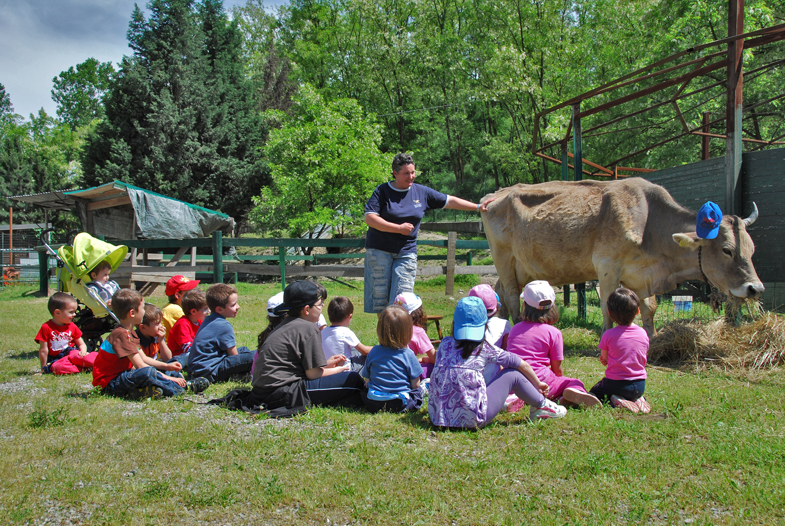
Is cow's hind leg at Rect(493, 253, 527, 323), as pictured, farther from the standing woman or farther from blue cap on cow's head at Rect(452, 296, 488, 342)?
blue cap on cow's head at Rect(452, 296, 488, 342)

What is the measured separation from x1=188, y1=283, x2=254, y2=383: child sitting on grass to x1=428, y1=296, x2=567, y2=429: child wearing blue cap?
261 centimetres

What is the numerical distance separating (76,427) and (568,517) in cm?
371

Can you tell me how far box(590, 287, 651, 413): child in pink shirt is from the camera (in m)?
4.55

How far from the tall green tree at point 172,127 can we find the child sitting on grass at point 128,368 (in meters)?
19.4

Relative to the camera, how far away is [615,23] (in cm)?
2498

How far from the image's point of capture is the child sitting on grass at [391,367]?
15.2 feet

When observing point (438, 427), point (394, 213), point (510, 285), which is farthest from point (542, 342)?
point (510, 285)

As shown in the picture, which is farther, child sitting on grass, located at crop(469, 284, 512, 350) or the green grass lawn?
child sitting on grass, located at crop(469, 284, 512, 350)

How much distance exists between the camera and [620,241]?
681 centimetres

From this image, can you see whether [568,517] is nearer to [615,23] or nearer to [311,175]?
[311,175]

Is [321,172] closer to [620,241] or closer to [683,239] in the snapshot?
[620,241]

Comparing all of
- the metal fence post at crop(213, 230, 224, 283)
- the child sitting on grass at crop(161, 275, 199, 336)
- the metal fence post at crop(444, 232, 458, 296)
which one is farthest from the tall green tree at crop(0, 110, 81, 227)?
the child sitting on grass at crop(161, 275, 199, 336)

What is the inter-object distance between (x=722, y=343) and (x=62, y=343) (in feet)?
25.4

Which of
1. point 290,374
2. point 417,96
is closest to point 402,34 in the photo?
point 417,96
